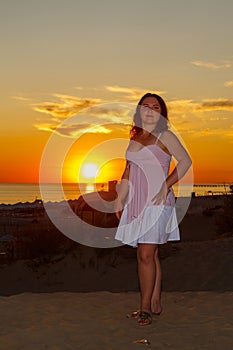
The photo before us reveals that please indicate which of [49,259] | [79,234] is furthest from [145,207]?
[79,234]

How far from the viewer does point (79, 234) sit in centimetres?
1605

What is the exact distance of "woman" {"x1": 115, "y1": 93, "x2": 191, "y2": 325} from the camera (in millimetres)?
5906

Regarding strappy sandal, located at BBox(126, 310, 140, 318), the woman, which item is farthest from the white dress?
strappy sandal, located at BBox(126, 310, 140, 318)

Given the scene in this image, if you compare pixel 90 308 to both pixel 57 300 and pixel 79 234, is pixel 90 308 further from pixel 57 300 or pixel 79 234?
pixel 79 234

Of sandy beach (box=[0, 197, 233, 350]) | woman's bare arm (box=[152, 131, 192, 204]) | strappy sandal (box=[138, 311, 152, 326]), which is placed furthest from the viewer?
strappy sandal (box=[138, 311, 152, 326])

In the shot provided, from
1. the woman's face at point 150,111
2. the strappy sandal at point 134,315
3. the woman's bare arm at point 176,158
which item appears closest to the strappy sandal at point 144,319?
the strappy sandal at point 134,315

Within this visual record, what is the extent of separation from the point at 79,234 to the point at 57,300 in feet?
28.1

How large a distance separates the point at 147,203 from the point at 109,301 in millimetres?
1979

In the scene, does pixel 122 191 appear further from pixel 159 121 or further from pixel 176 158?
pixel 159 121

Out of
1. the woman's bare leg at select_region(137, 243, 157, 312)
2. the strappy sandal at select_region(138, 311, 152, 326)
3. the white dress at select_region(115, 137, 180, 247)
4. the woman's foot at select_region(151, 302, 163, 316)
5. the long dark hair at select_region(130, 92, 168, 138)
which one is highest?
the long dark hair at select_region(130, 92, 168, 138)

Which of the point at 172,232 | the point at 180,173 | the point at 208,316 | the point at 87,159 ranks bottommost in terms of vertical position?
the point at 208,316

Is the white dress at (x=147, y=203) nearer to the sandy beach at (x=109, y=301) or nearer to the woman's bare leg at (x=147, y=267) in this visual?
the woman's bare leg at (x=147, y=267)

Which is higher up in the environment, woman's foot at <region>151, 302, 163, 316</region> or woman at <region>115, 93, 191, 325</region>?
woman at <region>115, 93, 191, 325</region>

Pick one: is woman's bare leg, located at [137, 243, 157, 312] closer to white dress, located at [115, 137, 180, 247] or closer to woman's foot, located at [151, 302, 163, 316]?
white dress, located at [115, 137, 180, 247]
